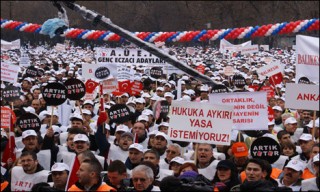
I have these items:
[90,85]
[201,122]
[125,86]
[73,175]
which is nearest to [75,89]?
[90,85]

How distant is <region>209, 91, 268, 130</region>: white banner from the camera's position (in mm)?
9195

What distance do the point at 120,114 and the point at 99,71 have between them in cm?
247

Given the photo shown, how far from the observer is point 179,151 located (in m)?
8.97

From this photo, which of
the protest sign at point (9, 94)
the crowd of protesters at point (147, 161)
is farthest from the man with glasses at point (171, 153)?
the protest sign at point (9, 94)

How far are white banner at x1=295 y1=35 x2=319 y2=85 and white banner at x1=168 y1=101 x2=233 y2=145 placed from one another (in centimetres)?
116

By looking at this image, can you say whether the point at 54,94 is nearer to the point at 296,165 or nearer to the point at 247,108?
the point at 247,108

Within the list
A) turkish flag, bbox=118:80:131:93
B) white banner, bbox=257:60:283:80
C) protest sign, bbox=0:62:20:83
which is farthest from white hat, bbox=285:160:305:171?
white banner, bbox=257:60:283:80

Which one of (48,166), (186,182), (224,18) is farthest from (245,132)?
(224,18)

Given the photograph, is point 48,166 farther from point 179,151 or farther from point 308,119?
point 308,119

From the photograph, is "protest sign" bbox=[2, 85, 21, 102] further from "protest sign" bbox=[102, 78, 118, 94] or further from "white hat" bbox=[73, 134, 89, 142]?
"white hat" bbox=[73, 134, 89, 142]

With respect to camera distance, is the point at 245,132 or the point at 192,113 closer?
the point at 192,113

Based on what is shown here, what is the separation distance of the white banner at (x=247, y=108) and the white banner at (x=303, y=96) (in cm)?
33

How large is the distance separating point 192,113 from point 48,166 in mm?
2176

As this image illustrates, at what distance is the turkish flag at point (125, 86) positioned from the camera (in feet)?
49.9
